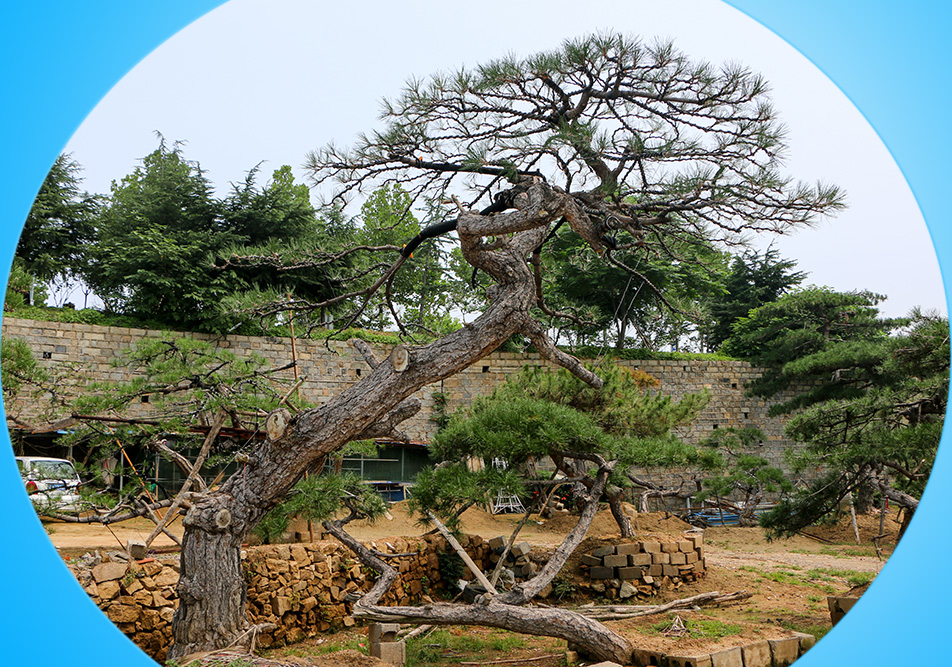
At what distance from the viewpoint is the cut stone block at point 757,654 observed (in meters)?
3.80

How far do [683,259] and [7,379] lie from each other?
4.60m

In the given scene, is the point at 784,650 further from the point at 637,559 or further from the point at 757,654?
the point at 637,559

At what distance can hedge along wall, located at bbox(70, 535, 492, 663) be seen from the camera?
4230mm

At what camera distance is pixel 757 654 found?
384 centimetres

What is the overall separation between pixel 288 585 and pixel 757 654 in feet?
10.0

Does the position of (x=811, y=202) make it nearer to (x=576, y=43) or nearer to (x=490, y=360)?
(x=576, y=43)

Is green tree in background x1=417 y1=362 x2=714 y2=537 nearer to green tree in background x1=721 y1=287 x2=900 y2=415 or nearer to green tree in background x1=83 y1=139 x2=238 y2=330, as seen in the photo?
green tree in background x1=721 y1=287 x2=900 y2=415

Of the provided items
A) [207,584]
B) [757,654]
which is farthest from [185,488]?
[757,654]

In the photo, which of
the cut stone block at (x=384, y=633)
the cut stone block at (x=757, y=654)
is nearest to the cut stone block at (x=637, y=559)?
the cut stone block at (x=757, y=654)

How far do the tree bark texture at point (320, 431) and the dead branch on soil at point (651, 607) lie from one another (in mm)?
2355

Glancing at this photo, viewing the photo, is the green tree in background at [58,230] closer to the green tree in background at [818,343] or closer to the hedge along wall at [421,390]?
the hedge along wall at [421,390]

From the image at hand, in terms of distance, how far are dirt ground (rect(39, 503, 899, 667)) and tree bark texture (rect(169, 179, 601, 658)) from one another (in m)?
0.54

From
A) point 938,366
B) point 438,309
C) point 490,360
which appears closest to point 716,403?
point 490,360

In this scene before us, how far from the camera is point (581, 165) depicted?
3.86 metres
